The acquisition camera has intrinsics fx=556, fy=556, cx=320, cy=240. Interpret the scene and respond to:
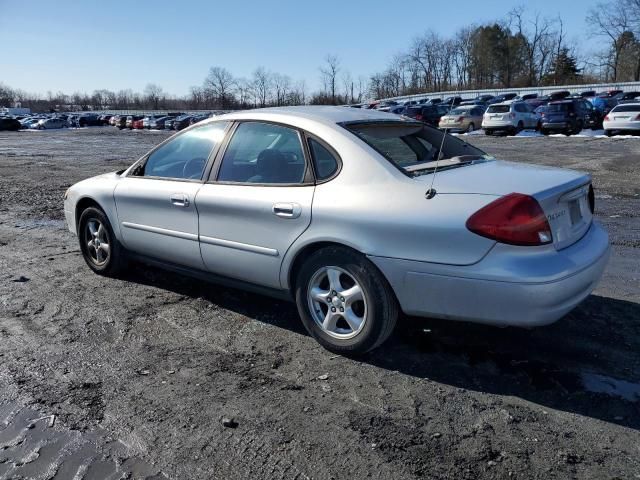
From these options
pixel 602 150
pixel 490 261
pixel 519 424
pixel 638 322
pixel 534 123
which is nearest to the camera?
Answer: pixel 519 424

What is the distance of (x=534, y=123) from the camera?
2953cm

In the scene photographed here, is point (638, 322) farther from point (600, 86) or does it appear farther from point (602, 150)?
point (600, 86)

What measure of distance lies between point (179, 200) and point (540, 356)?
282cm

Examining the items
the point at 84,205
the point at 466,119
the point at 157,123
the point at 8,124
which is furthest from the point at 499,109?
the point at 8,124

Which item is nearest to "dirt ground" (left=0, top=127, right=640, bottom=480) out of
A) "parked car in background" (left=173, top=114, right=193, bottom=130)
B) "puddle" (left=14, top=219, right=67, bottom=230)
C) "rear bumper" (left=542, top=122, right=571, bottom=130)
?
"puddle" (left=14, top=219, right=67, bottom=230)

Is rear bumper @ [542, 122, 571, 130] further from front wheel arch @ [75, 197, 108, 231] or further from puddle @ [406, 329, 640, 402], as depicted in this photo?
puddle @ [406, 329, 640, 402]

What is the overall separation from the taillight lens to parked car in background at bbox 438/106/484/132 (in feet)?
95.2

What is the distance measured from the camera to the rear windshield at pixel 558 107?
88.2 feet

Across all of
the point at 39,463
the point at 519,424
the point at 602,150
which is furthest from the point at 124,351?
the point at 602,150

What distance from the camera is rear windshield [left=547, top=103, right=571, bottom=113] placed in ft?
88.2

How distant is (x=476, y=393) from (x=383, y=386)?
52 centimetres

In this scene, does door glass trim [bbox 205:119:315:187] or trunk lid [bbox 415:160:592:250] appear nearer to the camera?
trunk lid [bbox 415:160:592:250]

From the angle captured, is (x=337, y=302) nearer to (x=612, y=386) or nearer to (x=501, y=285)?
(x=501, y=285)

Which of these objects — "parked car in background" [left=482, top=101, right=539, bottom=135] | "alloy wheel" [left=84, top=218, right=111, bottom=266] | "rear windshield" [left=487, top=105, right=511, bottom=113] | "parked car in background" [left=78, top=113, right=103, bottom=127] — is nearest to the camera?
"alloy wheel" [left=84, top=218, right=111, bottom=266]
